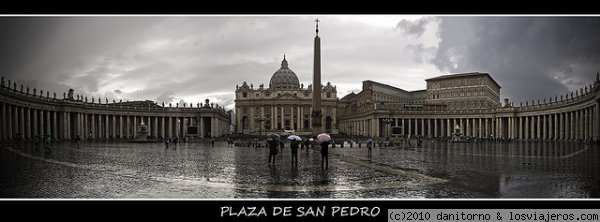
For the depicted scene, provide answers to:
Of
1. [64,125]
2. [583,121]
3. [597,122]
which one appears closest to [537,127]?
[583,121]

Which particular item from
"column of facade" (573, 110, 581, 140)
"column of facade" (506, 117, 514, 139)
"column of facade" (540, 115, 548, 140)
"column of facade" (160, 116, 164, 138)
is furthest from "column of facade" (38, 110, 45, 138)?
"column of facade" (506, 117, 514, 139)

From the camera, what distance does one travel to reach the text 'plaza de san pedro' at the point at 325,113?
4753 centimetres

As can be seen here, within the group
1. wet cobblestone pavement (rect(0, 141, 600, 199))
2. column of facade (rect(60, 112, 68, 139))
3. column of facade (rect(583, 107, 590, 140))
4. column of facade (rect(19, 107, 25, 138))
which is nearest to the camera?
wet cobblestone pavement (rect(0, 141, 600, 199))

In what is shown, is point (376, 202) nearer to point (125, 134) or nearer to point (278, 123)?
point (125, 134)

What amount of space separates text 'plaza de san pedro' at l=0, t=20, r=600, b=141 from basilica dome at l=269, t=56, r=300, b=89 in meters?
0.34

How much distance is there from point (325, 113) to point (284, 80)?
76.7 feet

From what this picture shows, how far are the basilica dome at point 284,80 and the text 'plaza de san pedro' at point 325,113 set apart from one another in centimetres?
34

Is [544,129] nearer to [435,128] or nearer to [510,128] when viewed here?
[510,128]

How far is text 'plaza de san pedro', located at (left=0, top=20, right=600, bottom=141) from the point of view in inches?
1871

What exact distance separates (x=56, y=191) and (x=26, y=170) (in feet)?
20.3

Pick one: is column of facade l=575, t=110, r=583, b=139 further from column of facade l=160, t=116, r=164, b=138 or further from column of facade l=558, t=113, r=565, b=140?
column of facade l=160, t=116, r=164, b=138

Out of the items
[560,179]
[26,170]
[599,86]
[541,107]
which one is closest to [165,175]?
[26,170]

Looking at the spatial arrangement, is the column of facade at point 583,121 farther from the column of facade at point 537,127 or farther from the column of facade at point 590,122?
the column of facade at point 537,127

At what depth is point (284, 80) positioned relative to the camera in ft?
477
